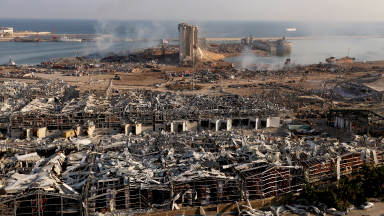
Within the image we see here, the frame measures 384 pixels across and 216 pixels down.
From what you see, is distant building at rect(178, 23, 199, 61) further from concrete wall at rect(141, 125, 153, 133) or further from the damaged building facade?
concrete wall at rect(141, 125, 153, 133)

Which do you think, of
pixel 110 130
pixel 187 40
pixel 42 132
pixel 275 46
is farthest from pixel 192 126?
pixel 275 46

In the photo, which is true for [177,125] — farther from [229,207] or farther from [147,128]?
[229,207]

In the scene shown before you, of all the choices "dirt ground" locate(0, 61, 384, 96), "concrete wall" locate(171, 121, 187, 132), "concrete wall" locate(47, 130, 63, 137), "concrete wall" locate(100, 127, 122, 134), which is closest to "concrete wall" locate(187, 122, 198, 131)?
"concrete wall" locate(171, 121, 187, 132)

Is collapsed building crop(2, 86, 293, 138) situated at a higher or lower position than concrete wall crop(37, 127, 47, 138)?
higher

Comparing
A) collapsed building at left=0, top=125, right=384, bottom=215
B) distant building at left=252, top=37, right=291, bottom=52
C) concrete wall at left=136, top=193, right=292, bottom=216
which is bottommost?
concrete wall at left=136, top=193, right=292, bottom=216

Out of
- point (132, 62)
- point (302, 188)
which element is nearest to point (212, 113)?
point (302, 188)

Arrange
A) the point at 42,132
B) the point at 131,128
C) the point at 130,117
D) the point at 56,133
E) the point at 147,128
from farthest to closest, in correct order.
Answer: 1. the point at 130,117
2. the point at 147,128
3. the point at 131,128
4. the point at 56,133
5. the point at 42,132
